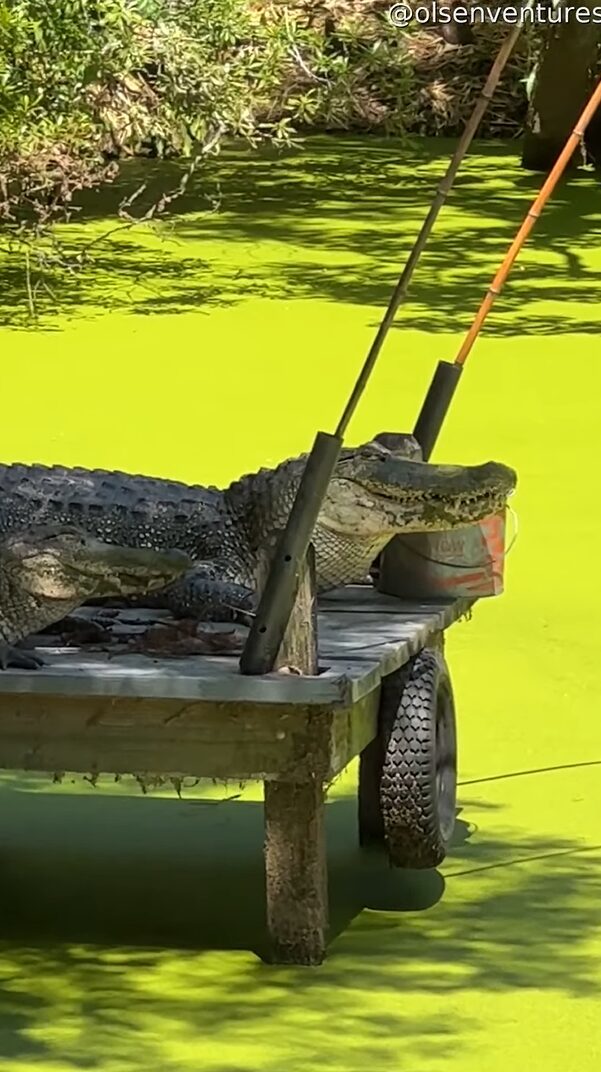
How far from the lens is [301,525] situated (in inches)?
118

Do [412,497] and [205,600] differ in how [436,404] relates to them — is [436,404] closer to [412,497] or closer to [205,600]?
[412,497]

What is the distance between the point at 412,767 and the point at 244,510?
2.35 feet

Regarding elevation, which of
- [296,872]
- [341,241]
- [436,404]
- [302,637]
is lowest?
[341,241]

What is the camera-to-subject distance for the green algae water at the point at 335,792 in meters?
2.88

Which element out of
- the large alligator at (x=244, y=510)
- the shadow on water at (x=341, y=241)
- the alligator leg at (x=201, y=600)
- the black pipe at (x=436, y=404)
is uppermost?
the black pipe at (x=436, y=404)

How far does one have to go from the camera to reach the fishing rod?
9.62ft

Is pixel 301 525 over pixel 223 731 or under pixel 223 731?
over

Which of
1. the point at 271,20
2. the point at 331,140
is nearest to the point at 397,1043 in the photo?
the point at 271,20

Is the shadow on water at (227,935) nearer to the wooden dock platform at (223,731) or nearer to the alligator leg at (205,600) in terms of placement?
the wooden dock platform at (223,731)

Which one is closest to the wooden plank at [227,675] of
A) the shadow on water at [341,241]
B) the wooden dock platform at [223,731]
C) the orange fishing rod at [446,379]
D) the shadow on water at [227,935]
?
the wooden dock platform at [223,731]

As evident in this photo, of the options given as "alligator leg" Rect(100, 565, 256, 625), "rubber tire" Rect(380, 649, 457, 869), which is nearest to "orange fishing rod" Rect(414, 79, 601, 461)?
"alligator leg" Rect(100, 565, 256, 625)

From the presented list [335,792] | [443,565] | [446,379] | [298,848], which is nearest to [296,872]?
[298,848]

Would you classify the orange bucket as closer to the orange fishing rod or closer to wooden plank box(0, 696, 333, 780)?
the orange fishing rod

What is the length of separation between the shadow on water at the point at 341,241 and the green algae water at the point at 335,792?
0.03m
